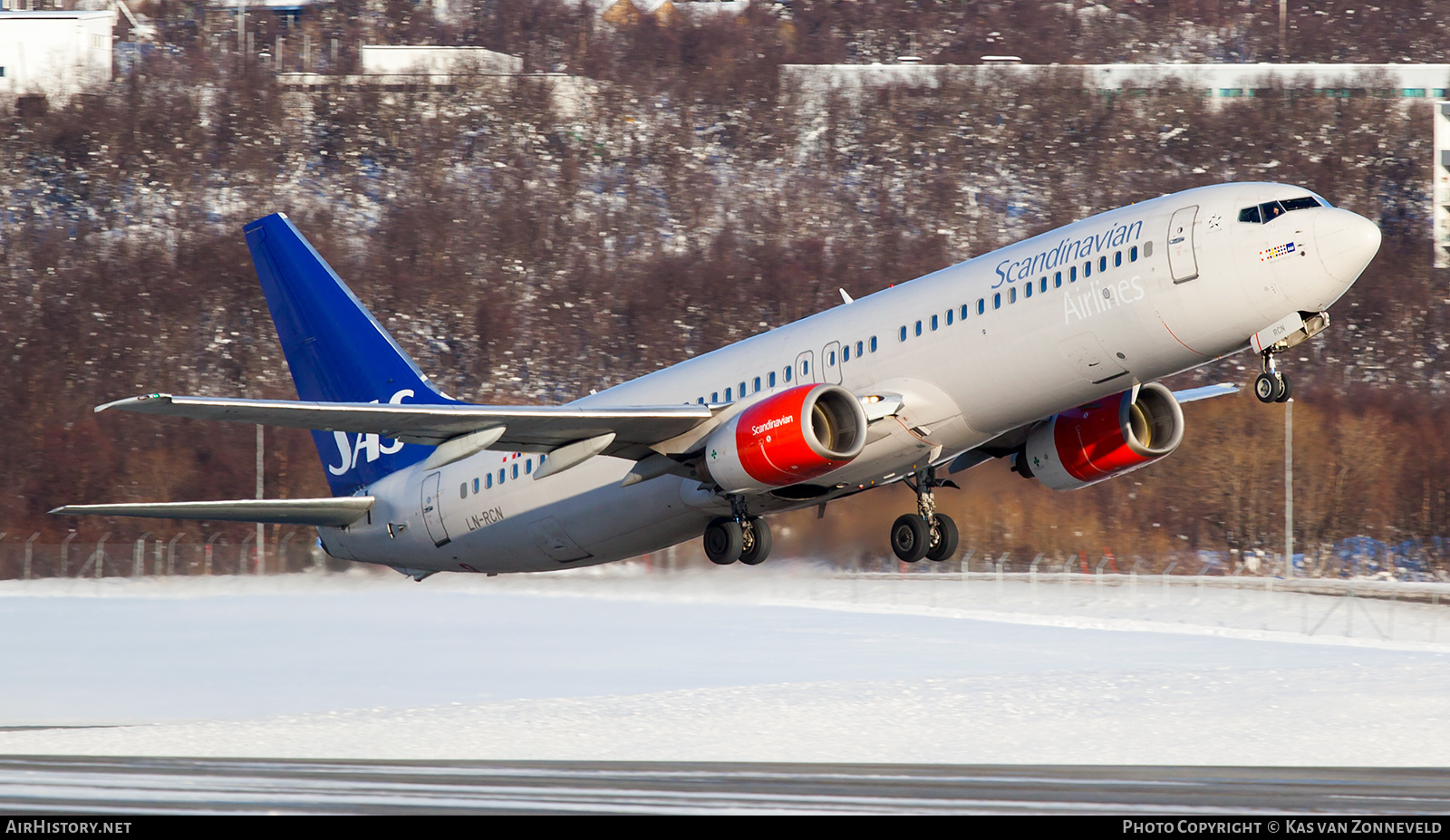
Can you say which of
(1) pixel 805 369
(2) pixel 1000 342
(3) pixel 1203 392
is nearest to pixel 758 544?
(1) pixel 805 369

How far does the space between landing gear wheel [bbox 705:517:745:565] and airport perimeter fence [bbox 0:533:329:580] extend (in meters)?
29.2

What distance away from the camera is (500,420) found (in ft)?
110

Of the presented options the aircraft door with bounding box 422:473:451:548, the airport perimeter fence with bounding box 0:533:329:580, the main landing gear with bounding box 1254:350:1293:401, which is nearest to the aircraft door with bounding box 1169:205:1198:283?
the main landing gear with bounding box 1254:350:1293:401

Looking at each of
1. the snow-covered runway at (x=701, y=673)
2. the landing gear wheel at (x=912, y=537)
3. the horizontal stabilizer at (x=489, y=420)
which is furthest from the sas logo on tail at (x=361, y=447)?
the landing gear wheel at (x=912, y=537)

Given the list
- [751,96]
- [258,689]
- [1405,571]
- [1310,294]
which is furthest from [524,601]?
[751,96]

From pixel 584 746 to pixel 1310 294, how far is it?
1815 cm

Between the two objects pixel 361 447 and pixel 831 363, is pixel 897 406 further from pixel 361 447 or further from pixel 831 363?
pixel 361 447

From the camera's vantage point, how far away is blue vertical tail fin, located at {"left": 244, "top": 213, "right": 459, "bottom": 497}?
42.3 meters

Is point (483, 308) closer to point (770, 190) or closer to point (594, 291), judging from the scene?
point (594, 291)

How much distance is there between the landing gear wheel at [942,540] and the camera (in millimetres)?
35406

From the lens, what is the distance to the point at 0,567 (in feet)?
227

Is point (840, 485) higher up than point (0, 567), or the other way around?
point (840, 485)

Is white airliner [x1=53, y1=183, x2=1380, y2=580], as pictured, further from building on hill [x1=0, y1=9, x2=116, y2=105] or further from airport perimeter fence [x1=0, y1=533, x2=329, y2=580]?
building on hill [x1=0, y1=9, x2=116, y2=105]

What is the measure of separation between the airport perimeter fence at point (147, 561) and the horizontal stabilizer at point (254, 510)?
20524 mm
